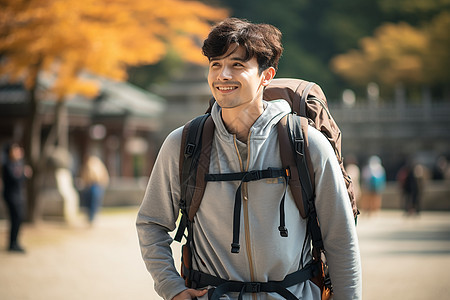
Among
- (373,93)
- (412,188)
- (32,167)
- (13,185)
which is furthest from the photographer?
(373,93)

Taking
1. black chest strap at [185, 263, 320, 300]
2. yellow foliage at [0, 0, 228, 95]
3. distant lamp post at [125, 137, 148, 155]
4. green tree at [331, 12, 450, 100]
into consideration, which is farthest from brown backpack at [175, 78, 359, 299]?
green tree at [331, 12, 450, 100]

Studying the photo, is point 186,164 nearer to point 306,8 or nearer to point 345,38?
point 345,38

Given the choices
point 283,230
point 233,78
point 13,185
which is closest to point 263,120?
point 233,78

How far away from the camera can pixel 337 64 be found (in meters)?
37.0

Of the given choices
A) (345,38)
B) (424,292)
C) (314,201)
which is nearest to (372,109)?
(345,38)

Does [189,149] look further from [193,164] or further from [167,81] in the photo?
[167,81]

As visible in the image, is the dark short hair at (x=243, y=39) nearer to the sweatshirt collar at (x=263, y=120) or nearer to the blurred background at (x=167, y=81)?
the sweatshirt collar at (x=263, y=120)

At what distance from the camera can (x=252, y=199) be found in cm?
221

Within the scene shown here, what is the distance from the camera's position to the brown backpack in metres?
2.21

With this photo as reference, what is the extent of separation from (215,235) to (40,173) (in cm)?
1165

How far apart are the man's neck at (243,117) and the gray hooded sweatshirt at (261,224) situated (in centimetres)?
3

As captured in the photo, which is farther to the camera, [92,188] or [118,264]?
[92,188]

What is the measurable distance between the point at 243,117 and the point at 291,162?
260 mm

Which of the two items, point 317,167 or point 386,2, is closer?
point 317,167
